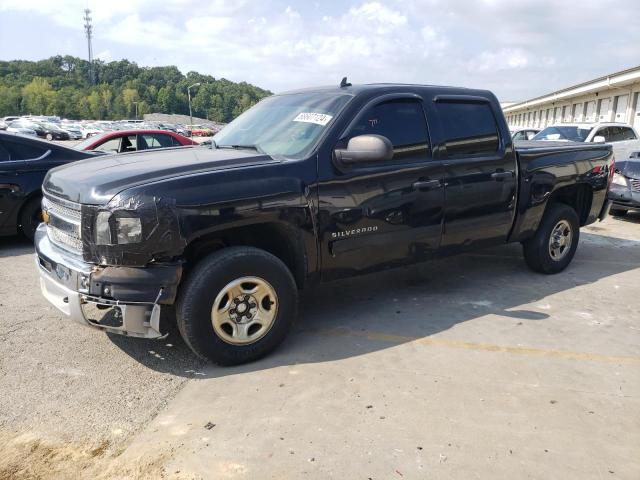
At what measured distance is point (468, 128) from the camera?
4938 millimetres

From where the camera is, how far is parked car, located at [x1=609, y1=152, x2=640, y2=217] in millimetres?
9243

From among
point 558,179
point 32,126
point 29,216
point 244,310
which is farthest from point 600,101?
point 32,126

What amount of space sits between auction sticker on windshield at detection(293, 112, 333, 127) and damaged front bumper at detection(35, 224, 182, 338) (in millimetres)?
1598

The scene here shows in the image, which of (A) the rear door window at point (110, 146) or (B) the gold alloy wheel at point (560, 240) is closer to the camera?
(B) the gold alloy wheel at point (560, 240)

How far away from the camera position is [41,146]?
282 inches

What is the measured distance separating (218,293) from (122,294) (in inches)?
22.8

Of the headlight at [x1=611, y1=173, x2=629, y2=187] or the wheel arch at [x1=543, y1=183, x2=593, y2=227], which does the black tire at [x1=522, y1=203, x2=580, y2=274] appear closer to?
the wheel arch at [x1=543, y1=183, x2=593, y2=227]

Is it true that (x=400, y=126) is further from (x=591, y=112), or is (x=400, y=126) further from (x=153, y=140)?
(x=591, y=112)

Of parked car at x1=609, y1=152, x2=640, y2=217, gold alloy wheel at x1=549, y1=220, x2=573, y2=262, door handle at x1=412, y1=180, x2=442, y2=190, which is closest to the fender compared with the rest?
gold alloy wheel at x1=549, y1=220, x2=573, y2=262

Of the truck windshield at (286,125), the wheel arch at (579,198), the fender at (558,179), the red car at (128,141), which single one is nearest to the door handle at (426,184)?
the truck windshield at (286,125)

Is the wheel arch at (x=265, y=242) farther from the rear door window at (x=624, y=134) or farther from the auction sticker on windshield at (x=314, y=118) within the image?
the rear door window at (x=624, y=134)

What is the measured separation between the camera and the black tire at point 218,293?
11.2 ft

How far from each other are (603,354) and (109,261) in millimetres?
3516

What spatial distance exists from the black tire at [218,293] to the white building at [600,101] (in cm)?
2722
